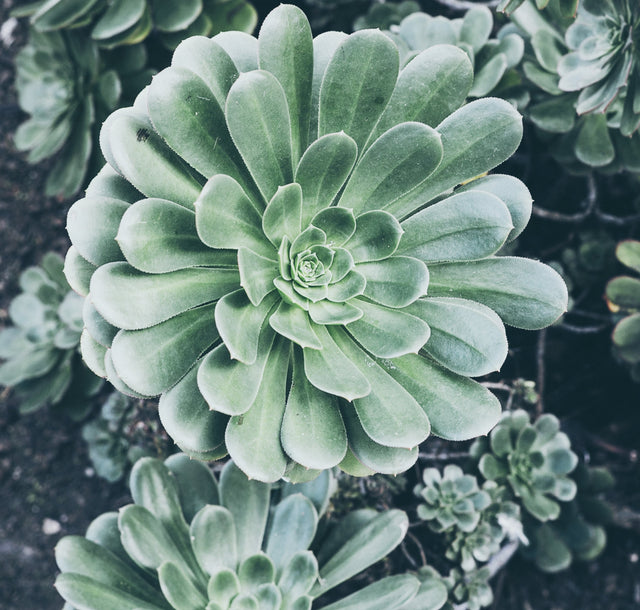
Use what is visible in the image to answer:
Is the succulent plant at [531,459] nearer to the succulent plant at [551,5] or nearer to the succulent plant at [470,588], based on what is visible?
the succulent plant at [470,588]

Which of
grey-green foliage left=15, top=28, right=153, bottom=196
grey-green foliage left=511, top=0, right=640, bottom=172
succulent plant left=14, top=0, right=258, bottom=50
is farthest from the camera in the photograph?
grey-green foliage left=15, top=28, right=153, bottom=196

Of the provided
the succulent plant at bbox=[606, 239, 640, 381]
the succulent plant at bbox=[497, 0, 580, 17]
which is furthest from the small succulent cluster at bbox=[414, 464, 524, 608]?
the succulent plant at bbox=[497, 0, 580, 17]

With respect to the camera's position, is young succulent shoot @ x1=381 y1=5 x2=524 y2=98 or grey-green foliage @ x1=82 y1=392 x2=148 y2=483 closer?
young succulent shoot @ x1=381 y1=5 x2=524 y2=98

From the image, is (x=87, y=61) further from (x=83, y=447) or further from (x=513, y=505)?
(x=513, y=505)

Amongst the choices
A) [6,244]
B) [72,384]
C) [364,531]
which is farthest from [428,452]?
[6,244]

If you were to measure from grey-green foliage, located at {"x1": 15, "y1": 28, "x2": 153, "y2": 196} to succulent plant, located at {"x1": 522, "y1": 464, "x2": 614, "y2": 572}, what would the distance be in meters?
1.82

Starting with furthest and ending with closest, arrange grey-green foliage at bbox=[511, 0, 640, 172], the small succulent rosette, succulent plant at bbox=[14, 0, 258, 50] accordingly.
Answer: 1. succulent plant at bbox=[14, 0, 258, 50]
2. grey-green foliage at bbox=[511, 0, 640, 172]
3. the small succulent rosette

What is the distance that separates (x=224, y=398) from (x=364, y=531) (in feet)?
1.98

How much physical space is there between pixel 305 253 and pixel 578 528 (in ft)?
4.22

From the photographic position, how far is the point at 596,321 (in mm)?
2145

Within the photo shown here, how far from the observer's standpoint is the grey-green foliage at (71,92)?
6.77 feet

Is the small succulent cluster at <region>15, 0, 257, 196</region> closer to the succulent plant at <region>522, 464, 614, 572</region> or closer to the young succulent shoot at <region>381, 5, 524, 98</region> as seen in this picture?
the young succulent shoot at <region>381, 5, 524, 98</region>

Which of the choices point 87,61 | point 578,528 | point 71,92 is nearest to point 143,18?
point 87,61

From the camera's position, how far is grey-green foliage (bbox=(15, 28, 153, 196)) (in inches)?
81.3
